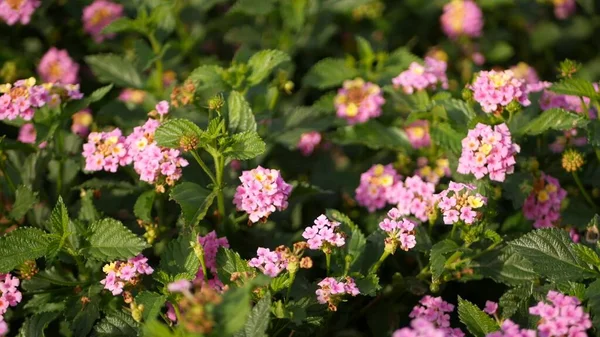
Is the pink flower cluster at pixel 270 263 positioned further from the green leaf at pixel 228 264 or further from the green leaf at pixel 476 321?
the green leaf at pixel 476 321

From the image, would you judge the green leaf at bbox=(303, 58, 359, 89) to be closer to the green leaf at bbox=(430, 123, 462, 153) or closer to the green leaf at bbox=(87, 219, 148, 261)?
the green leaf at bbox=(430, 123, 462, 153)

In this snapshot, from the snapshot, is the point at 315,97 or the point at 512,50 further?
the point at 512,50

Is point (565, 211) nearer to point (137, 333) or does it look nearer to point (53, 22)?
point (137, 333)

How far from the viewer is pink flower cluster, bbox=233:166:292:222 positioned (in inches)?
83.1

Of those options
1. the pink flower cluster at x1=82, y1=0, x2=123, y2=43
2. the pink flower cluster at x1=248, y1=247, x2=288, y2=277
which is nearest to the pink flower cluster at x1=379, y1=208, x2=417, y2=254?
the pink flower cluster at x1=248, y1=247, x2=288, y2=277

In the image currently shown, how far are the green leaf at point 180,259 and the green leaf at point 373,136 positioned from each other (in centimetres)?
95

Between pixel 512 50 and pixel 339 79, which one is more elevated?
pixel 339 79

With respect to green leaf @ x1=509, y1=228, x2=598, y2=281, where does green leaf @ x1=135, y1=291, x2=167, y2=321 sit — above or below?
above

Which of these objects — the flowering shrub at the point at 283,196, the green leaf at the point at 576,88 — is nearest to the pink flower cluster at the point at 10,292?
the flowering shrub at the point at 283,196

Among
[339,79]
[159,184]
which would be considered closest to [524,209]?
[339,79]

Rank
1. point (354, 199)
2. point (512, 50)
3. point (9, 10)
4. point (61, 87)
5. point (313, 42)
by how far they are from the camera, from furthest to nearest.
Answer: point (512, 50) < point (313, 42) < point (9, 10) < point (354, 199) < point (61, 87)

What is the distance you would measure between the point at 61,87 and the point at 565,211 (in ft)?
6.07

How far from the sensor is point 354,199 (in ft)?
9.20

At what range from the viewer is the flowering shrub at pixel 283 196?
2029mm
